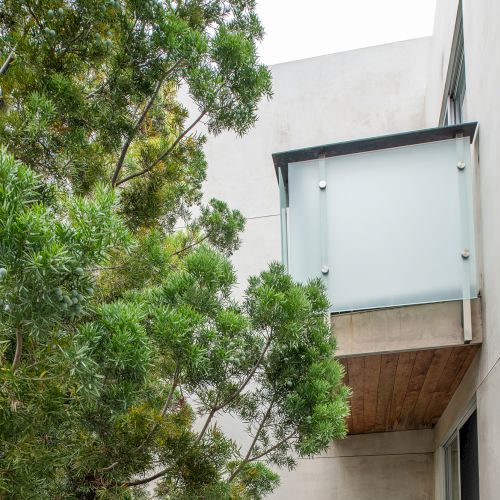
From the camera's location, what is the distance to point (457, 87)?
6.33 m

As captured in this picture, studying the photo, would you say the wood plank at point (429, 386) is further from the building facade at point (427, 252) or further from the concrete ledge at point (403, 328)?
the concrete ledge at point (403, 328)

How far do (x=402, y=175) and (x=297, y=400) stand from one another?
1.93m

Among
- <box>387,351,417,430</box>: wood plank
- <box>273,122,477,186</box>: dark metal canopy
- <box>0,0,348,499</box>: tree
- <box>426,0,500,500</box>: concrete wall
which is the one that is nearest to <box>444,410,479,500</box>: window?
<box>426,0,500,500</box>: concrete wall

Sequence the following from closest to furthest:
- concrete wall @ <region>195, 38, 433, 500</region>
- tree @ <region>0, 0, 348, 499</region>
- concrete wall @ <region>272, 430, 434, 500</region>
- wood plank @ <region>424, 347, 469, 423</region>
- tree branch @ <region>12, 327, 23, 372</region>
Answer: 1. tree branch @ <region>12, 327, 23, 372</region>
2. tree @ <region>0, 0, 348, 499</region>
3. wood plank @ <region>424, 347, 469, 423</region>
4. concrete wall @ <region>272, 430, 434, 500</region>
5. concrete wall @ <region>195, 38, 433, 500</region>

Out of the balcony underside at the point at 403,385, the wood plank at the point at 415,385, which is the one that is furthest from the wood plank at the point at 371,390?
the wood plank at the point at 415,385

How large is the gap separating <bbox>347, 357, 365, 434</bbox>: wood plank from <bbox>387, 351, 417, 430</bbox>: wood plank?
0.85ft

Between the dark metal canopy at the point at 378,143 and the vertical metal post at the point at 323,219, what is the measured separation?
0.09m

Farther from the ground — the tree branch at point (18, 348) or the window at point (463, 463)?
the tree branch at point (18, 348)

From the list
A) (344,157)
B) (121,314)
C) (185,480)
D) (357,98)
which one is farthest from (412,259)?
(357,98)

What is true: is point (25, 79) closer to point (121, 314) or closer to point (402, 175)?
point (121, 314)

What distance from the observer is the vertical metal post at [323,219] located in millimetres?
5023

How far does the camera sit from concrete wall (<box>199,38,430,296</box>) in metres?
8.43

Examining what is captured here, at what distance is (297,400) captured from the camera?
3918mm

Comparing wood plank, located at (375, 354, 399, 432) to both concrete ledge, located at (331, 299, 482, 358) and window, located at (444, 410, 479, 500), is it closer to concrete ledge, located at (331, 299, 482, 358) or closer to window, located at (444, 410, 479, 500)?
concrete ledge, located at (331, 299, 482, 358)
